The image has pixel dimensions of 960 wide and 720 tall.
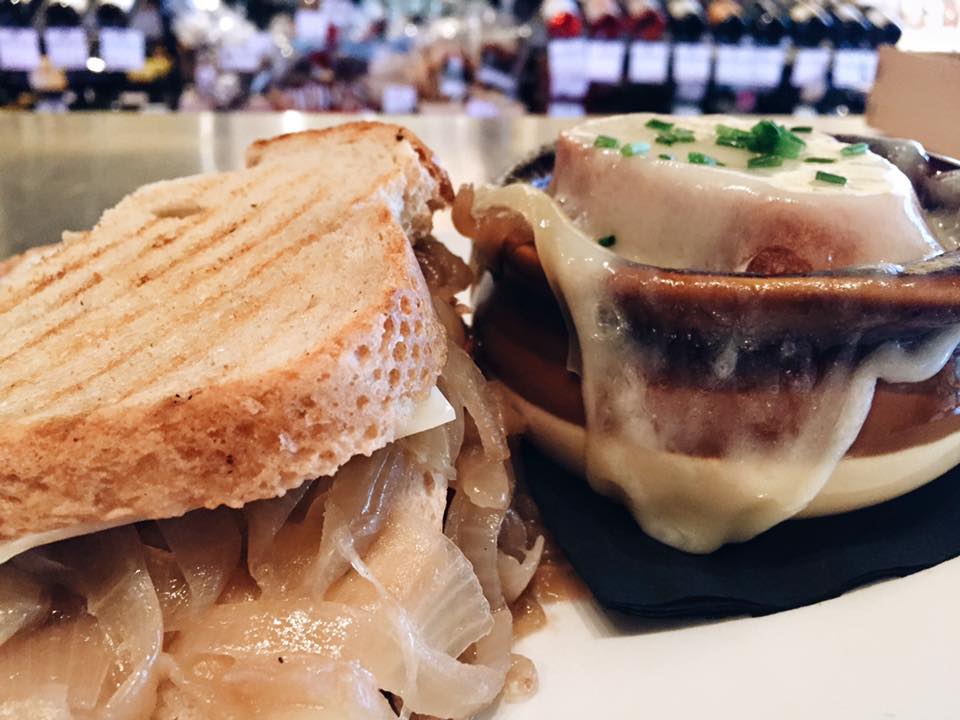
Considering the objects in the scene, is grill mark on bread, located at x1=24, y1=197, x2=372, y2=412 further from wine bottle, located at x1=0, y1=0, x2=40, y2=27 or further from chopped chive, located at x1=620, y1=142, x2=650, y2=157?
wine bottle, located at x1=0, y1=0, x2=40, y2=27

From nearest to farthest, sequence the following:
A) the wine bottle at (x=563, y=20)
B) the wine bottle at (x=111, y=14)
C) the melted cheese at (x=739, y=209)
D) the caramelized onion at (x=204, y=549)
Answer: the caramelized onion at (x=204, y=549) < the melted cheese at (x=739, y=209) < the wine bottle at (x=111, y=14) < the wine bottle at (x=563, y=20)

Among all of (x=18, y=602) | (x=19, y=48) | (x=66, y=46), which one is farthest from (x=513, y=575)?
(x=19, y=48)

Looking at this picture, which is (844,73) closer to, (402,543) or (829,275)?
(829,275)

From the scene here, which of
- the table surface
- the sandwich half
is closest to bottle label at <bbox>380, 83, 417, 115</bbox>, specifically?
the table surface

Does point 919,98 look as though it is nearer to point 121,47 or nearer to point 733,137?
point 733,137

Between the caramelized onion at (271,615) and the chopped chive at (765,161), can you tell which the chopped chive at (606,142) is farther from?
the caramelized onion at (271,615)

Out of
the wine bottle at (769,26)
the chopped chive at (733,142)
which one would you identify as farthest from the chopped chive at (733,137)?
the wine bottle at (769,26)

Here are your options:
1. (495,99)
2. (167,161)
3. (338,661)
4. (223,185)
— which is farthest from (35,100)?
(338,661)
